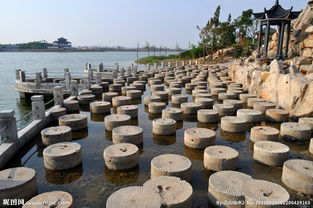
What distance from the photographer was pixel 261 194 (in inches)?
232

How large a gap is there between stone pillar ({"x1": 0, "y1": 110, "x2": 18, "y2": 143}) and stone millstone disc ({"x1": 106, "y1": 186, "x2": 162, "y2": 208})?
5.23 metres

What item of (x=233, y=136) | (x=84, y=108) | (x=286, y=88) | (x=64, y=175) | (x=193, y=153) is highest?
(x=286, y=88)

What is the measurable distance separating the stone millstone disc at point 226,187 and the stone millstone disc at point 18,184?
4.71m

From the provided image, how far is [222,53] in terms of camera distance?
48.2 metres

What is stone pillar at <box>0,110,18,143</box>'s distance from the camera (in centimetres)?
848

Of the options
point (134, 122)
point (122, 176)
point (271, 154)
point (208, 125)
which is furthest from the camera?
point (134, 122)

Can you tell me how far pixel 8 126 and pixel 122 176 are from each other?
14.7 feet

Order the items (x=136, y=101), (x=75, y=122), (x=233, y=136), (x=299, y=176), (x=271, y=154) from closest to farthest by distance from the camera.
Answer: (x=299, y=176)
(x=271, y=154)
(x=233, y=136)
(x=75, y=122)
(x=136, y=101)

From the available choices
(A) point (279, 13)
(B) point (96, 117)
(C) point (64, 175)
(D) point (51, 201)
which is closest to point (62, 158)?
(C) point (64, 175)

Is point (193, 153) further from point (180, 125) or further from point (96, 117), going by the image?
point (96, 117)

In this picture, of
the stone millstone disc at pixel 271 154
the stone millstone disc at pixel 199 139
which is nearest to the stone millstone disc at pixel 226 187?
the stone millstone disc at pixel 271 154

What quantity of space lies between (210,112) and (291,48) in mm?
24064

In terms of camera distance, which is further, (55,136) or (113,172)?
(55,136)

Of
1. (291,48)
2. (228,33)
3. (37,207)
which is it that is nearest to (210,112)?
(37,207)
